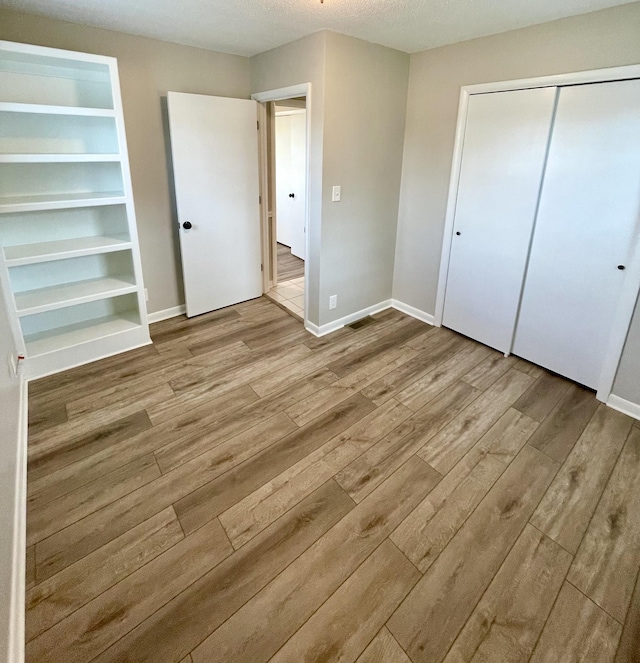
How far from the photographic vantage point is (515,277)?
3006 mm

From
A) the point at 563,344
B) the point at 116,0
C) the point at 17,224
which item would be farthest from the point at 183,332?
the point at 563,344

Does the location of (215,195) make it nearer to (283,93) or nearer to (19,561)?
(283,93)

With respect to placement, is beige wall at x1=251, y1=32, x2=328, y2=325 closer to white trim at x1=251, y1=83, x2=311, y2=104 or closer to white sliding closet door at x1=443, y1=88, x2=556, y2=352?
white trim at x1=251, y1=83, x2=311, y2=104

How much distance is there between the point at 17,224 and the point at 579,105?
390 cm

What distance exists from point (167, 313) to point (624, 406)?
3823 mm

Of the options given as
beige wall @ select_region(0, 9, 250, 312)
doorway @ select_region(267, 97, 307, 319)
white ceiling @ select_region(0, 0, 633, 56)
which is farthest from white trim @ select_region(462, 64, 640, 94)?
doorway @ select_region(267, 97, 307, 319)

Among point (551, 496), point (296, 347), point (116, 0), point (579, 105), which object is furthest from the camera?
point (296, 347)

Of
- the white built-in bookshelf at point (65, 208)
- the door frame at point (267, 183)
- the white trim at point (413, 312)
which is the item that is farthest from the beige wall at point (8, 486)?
the white trim at point (413, 312)

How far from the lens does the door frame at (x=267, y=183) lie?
3035 mm

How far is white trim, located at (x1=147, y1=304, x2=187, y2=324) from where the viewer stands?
3.68m

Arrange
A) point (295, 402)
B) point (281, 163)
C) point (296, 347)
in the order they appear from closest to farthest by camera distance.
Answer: point (295, 402)
point (296, 347)
point (281, 163)

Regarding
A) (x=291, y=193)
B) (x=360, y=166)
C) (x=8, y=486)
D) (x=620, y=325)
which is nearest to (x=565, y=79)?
(x=360, y=166)

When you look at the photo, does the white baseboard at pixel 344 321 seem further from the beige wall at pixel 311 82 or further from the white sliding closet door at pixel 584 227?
the white sliding closet door at pixel 584 227

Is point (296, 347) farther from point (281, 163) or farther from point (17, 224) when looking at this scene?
point (281, 163)
